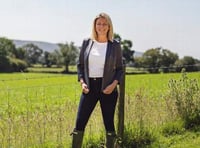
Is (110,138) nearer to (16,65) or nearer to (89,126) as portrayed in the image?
(89,126)

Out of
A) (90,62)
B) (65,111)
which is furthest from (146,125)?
(90,62)

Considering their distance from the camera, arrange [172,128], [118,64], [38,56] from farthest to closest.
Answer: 1. [38,56]
2. [172,128]
3. [118,64]

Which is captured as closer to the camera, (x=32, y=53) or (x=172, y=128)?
(x=172, y=128)

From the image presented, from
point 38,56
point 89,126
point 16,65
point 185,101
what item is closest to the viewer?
point 89,126

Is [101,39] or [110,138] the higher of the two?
[101,39]

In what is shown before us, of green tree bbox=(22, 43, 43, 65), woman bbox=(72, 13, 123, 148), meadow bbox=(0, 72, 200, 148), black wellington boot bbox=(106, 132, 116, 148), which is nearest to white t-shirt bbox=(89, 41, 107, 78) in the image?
woman bbox=(72, 13, 123, 148)

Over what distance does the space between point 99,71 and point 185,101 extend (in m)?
3.38

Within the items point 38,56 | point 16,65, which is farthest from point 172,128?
point 38,56

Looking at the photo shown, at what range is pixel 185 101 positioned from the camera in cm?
777

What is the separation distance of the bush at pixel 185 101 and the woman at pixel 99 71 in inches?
117

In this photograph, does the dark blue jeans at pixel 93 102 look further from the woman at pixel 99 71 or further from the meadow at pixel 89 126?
the meadow at pixel 89 126

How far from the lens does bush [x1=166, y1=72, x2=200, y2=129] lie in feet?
25.4

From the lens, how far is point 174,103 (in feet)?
25.4

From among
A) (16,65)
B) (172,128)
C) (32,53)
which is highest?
(32,53)
